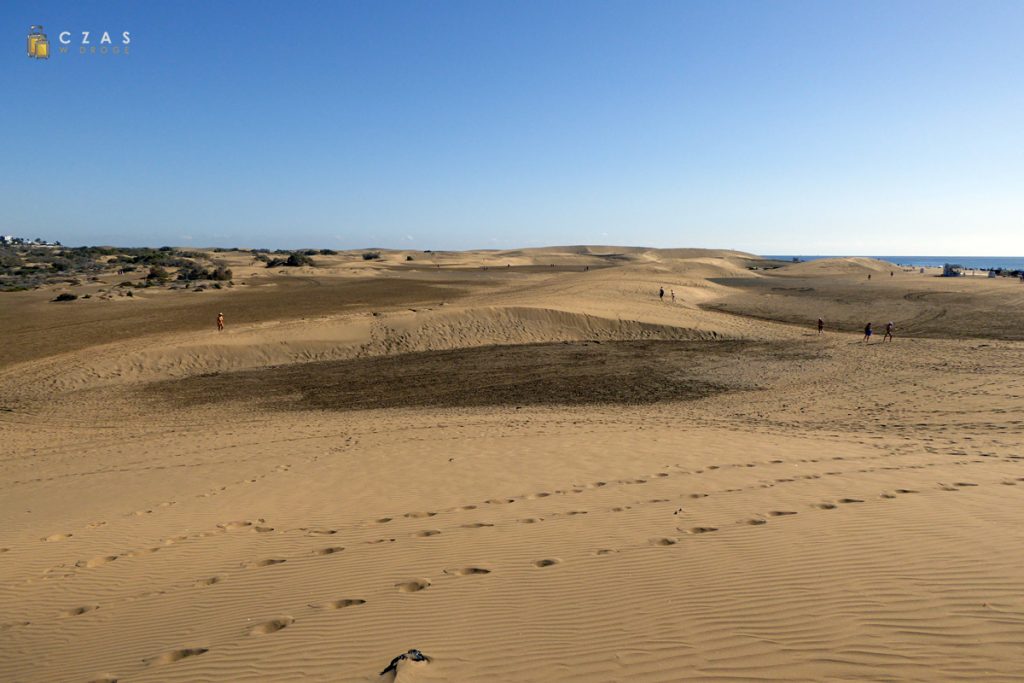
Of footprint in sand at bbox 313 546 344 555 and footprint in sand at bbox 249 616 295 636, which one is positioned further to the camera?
footprint in sand at bbox 313 546 344 555

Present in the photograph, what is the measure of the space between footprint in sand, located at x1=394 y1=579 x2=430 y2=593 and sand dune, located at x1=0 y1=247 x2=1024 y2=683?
2 cm

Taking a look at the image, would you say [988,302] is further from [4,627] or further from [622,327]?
[4,627]

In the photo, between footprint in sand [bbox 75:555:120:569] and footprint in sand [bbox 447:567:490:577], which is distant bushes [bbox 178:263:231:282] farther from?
footprint in sand [bbox 447:567:490:577]

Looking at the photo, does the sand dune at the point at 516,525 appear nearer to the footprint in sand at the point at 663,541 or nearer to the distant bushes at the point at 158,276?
the footprint in sand at the point at 663,541

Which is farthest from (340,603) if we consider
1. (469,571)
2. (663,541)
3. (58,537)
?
(58,537)

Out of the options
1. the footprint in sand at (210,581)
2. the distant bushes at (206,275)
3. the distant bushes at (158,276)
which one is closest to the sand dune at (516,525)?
the footprint in sand at (210,581)

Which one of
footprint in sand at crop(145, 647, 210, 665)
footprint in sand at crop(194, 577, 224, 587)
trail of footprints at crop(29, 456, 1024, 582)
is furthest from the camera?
trail of footprints at crop(29, 456, 1024, 582)

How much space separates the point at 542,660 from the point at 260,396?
17.2 meters

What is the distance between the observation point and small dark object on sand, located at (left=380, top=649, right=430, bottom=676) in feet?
13.5

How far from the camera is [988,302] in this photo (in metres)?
40.8

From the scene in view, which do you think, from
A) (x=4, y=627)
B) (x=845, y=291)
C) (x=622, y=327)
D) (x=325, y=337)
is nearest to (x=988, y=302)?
(x=845, y=291)

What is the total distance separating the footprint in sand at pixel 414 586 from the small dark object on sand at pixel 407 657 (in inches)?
42.4

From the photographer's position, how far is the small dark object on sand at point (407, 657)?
4117 mm

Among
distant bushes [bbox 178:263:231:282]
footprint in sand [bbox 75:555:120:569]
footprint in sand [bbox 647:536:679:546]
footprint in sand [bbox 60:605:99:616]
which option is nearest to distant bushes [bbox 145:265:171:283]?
distant bushes [bbox 178:263:231:282]
